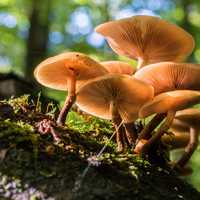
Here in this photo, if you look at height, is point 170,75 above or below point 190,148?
above

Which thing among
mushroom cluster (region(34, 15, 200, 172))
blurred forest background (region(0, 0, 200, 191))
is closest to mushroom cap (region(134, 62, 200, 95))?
mushroom cluster (region(34, 15, 200, 172))

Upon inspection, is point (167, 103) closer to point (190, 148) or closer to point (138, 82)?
point (138, 82)

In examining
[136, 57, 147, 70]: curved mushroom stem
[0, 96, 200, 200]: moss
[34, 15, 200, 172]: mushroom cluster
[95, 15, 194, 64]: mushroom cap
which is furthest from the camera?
[136, 57, 147, 70]: curved mushroom stem

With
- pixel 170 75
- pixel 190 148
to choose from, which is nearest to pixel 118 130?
pixel 170 75

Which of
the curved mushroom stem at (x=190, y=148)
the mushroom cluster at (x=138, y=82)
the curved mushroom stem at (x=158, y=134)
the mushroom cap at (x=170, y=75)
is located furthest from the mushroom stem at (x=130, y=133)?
the curved mushroom stem at (x=190, y=148)

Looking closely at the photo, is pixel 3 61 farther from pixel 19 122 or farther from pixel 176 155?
pixel 19 122

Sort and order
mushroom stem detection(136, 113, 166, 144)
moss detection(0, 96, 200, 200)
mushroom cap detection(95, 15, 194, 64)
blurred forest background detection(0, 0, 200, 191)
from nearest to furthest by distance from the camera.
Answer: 1. moss detection(0, 96, 200, 200)
2. mushroom stem detection(136, 113, 166, 144)
3. mushroom cap detection(95, 15, 194, 64)
4. blurred forest background detection(0, 0, 200, 191)

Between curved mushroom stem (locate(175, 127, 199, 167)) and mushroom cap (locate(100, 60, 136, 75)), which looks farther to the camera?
curved mushroom stem (locate(175, 127, 199, 167))

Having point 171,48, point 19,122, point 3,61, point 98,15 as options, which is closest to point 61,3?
point 98,15

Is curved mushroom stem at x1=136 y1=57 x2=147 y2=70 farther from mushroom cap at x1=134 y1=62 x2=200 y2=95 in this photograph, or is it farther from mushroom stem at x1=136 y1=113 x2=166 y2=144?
mushroom stem at x1=136 y1=113 x2=166 y2=144
